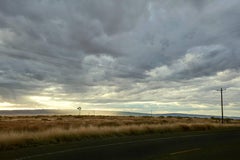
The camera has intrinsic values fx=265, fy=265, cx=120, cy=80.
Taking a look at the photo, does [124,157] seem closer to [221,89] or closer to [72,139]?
[72,139]

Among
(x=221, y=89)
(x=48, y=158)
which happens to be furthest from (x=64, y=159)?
(x=221, y=89)

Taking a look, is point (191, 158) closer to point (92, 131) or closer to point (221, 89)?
point (92, 131)

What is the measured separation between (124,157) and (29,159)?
3.76m

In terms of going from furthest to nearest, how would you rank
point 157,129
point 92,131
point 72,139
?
point 157,129
point 92,131
point 72,139

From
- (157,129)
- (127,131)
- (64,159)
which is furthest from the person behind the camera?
(157,129)

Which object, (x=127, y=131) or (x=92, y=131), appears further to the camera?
(x=127, y=131)

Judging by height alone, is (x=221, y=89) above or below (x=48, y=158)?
above

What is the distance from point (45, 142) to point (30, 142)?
89 centimetres

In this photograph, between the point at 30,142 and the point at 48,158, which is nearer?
the point at 48,158

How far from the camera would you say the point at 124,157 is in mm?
10828

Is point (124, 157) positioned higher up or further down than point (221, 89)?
further down

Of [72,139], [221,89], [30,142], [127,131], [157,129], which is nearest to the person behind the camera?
[30,142]

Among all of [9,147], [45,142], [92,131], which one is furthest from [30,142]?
[92,131]

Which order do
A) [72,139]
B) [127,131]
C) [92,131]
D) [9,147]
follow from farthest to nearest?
[127,131], [92,131], [72,139], [9,147]
